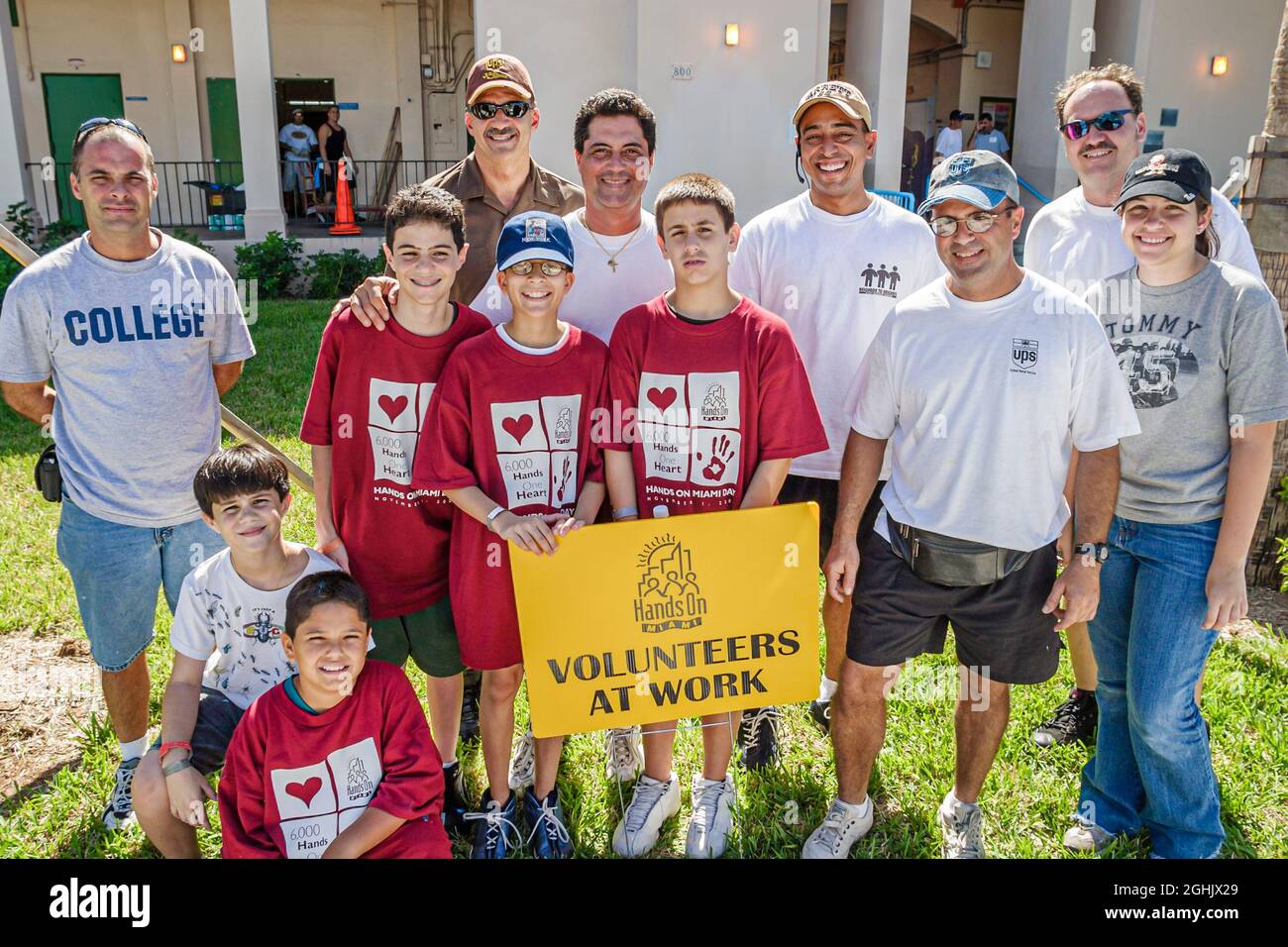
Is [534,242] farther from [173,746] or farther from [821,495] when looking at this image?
[173,746]

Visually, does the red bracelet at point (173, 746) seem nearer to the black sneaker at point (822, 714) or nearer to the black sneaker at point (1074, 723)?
the black sneaker at point (822, 714)

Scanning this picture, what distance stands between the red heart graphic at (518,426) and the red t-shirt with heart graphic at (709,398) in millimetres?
285

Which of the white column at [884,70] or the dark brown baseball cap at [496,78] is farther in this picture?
the white column at [884,70]

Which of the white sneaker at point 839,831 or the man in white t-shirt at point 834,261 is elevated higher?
the man in white t-shirt at point 834,261

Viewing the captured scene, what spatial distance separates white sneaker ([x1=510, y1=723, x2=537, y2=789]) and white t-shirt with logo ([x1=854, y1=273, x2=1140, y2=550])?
182cm

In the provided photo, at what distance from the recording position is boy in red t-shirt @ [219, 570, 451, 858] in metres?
2.72

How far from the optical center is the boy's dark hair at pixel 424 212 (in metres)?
3.13

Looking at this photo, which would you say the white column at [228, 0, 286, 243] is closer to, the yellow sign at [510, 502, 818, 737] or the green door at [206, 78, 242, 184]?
the green door at [206, 78, 242, 184]

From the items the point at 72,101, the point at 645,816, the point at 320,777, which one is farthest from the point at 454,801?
the point at 72,101

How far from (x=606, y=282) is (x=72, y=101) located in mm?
19244

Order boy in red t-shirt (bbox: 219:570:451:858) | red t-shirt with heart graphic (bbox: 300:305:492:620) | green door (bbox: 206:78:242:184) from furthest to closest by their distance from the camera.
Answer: green door (bbox: 206:78:242:184) < red t-shirt with heart graphic (bbox: 300:305:492:620) < boy in red t-shirt (bbox: 219:570:451:858)

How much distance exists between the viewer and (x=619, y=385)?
3.14m

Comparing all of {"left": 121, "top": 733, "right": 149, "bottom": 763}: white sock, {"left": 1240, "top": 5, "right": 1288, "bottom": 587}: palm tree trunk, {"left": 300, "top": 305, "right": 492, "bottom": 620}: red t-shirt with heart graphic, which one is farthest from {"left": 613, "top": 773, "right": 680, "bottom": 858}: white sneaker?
{"left": 1240, "top": 5, "right": 1288, "bottom": 587}: palm tree trunk

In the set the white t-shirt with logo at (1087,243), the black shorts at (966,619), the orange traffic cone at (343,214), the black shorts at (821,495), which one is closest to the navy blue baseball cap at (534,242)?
the black shorts at (821,495)
